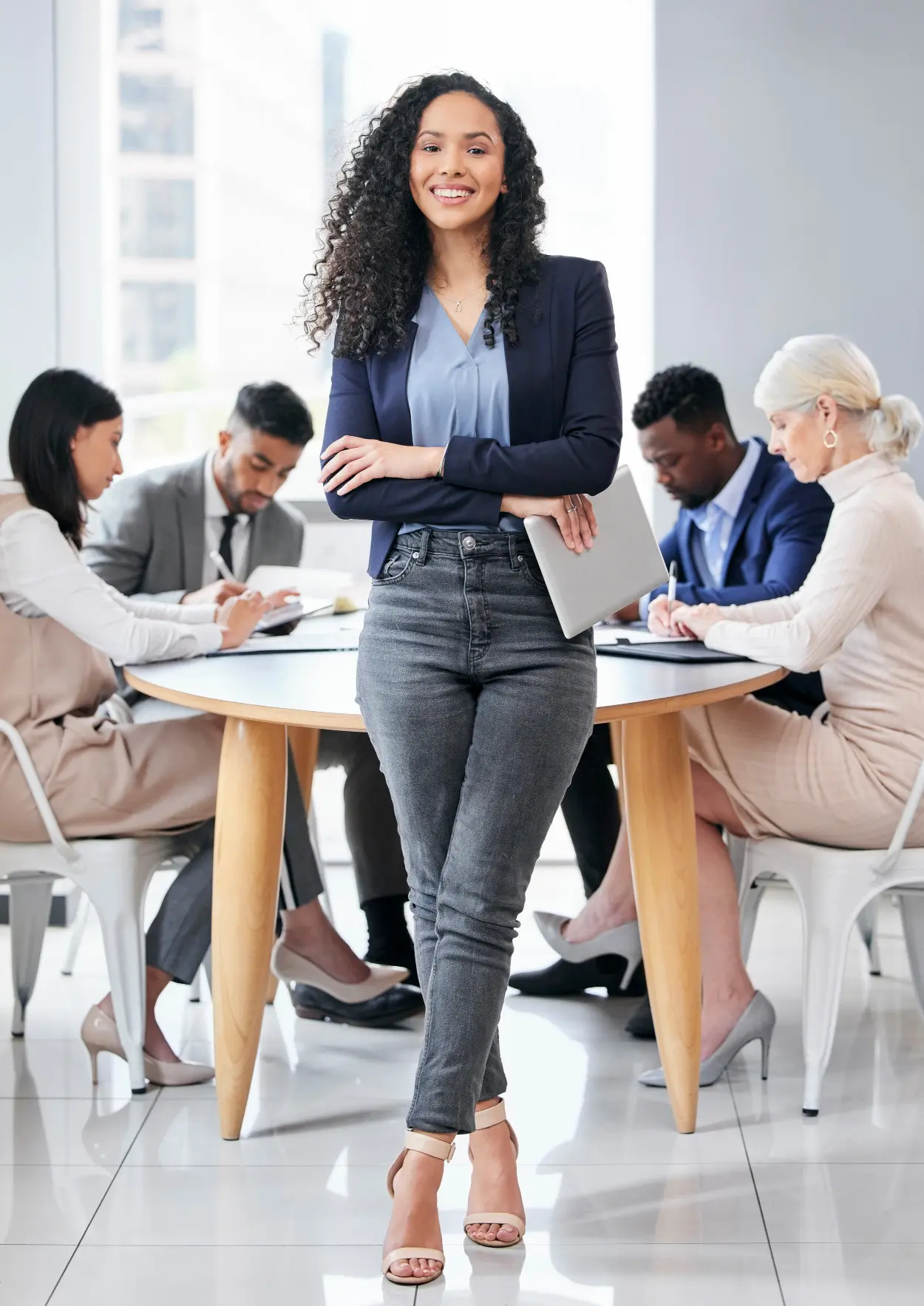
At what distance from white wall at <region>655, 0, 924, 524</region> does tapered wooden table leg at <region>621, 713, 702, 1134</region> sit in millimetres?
1767

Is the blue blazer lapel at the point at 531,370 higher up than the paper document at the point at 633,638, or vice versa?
the blue blazer lapel at the point at 531,370

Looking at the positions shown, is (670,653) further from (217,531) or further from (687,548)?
(217,531)

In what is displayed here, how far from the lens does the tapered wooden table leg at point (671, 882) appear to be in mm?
2270

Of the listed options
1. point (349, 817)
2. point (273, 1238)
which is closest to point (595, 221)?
point (349, 817)

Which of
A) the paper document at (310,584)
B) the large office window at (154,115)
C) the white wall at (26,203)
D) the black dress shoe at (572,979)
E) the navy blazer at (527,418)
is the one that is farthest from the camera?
the large office window at (154,115)

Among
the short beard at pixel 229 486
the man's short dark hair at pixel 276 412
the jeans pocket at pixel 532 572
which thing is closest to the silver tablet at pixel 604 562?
the jeans pocket at pixel 532 572

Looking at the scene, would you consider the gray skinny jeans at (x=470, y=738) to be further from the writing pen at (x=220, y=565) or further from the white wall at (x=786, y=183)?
the white wall at (x=786, y=183)

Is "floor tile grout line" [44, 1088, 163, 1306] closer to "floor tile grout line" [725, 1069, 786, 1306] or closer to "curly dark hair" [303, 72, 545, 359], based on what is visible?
"floor tile grout line" [725, 1069, 786, 1306]

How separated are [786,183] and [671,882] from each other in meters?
2.21

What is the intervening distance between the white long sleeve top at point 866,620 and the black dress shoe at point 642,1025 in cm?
67

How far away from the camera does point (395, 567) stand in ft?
6.04

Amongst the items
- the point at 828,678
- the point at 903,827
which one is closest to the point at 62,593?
the point at 828,678

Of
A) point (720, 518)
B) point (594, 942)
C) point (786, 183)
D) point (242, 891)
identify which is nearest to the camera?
point (242, 891)

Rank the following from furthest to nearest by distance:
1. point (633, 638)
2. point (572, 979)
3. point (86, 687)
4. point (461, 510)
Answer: point (572, 979) → point (633, 638) → point (86, 687) → point (461, 510)
